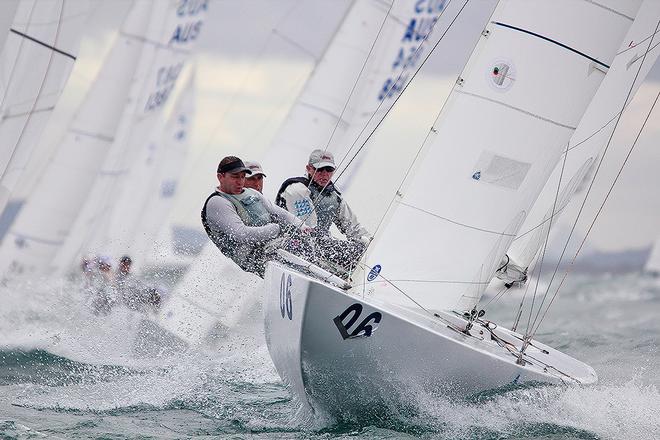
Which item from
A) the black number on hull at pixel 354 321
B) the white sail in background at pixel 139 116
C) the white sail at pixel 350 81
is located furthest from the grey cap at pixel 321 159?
the white sail in background at pixel 139 116

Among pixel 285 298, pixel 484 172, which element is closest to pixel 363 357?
pixel 285 298

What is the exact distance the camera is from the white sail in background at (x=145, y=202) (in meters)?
11.8

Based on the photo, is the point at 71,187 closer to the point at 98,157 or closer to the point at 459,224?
the point at 98,157

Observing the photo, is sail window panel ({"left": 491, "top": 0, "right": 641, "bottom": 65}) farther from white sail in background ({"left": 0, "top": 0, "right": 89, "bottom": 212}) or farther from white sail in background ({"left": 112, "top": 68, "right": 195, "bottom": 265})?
white sail in background ({"left": 112, "top": 68, "right": 195, "bottom": 265})

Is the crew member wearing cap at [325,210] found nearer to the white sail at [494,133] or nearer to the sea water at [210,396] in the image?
the white sail at [494,133]

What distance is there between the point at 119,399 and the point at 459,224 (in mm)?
1875

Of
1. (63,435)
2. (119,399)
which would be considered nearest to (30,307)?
(119,399)

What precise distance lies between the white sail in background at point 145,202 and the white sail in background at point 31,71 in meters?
5.21

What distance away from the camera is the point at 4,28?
5484 mm

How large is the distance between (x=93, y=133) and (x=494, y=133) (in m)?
6.42

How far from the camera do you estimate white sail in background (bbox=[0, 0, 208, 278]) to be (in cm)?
1086

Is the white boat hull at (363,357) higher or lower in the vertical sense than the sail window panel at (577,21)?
lower

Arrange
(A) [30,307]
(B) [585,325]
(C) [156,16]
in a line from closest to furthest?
(A) [30,307], (C) [156,16], (B) [585,325]

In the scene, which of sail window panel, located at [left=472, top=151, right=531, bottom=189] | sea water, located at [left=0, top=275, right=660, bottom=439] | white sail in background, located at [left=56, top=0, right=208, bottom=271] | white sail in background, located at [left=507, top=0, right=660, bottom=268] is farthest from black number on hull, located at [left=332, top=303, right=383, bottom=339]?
white sail in background, located at [left=56, top=0, right=208, bottom=271]
